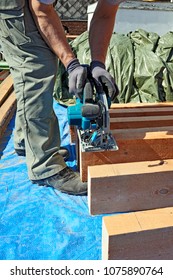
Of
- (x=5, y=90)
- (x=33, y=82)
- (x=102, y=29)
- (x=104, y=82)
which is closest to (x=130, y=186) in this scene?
(x=104, y=82)

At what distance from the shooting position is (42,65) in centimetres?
176

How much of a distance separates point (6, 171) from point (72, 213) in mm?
729

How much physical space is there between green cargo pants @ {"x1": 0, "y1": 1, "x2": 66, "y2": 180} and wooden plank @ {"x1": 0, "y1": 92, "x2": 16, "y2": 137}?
1059 mm

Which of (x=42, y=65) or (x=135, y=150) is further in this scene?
(x=42, y=65)

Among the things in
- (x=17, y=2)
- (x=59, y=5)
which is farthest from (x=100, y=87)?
(x=59, y=5)

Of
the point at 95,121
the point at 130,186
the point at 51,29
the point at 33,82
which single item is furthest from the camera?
the point at 33,82

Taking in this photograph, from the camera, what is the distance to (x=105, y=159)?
145 cm

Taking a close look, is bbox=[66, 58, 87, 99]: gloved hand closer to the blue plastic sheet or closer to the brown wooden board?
the brown wooden board

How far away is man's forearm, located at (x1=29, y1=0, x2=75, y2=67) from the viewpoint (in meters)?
1.57

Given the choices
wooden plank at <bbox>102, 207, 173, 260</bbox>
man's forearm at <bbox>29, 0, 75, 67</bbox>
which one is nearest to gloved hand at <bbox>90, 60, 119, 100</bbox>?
man's forearm at <bbox>29, 0, 75, 67</bbox>

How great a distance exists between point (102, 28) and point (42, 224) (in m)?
1.33

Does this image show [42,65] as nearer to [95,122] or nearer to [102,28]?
[102,28]

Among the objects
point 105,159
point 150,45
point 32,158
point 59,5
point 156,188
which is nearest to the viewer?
point 156,188

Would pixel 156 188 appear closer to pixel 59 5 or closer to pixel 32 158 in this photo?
pixel 32 158
